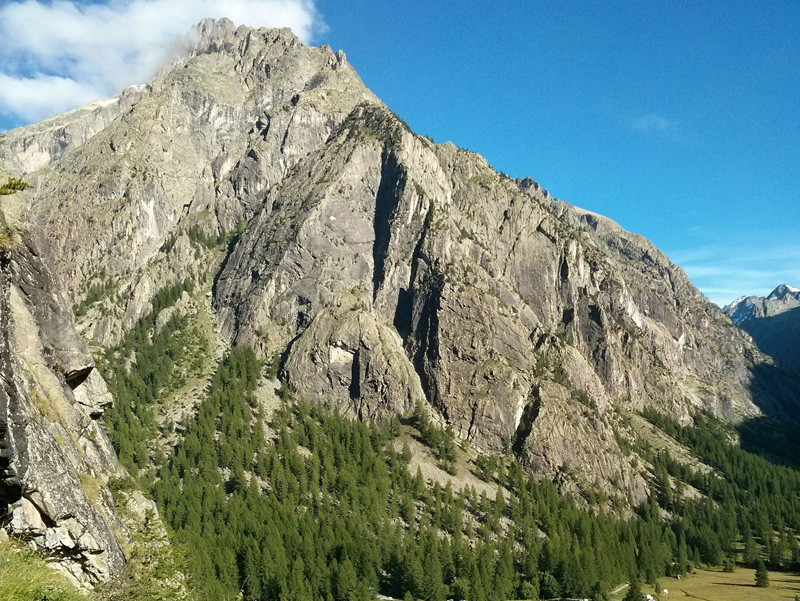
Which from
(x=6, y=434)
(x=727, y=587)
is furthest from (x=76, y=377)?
(x=727, y=587)

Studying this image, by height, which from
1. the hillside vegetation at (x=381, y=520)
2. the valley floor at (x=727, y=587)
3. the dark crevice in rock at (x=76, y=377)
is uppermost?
the dark crevice in rock at (x=76, y=377)

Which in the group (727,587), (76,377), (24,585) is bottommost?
(727,587)

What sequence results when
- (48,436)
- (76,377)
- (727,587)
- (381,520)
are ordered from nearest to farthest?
(48,436) < (76,377) < (727,587) < (381,520)

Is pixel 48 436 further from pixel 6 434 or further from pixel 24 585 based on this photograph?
pixel 24 585

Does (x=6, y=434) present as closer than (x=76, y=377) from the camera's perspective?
Yes

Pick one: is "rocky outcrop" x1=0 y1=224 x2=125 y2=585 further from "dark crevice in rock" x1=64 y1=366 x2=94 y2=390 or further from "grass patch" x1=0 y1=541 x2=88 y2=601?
"grass patch" x1=0 y1=541 x2=88 y2=601

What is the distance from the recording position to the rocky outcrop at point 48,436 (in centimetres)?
2730

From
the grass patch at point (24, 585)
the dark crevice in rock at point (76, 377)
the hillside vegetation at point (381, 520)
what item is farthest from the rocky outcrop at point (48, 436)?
the hillside vegetation at point (381, 520)

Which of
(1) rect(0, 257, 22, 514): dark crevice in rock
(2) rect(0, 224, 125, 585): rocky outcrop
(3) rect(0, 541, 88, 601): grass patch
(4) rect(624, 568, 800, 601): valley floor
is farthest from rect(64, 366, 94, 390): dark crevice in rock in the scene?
(4) rect(624, 568, 800, 601): valley floor

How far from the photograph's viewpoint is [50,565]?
94.1ft

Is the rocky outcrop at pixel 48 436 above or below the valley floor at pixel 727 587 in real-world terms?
above

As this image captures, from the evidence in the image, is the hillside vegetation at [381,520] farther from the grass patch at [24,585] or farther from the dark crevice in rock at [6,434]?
the grass patch at [24,585]

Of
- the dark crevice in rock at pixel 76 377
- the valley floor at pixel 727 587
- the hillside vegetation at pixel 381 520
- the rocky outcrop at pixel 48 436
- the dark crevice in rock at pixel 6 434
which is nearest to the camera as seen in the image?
the dark crevice in rock at pixel 6 434

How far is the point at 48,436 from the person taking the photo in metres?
31.4
